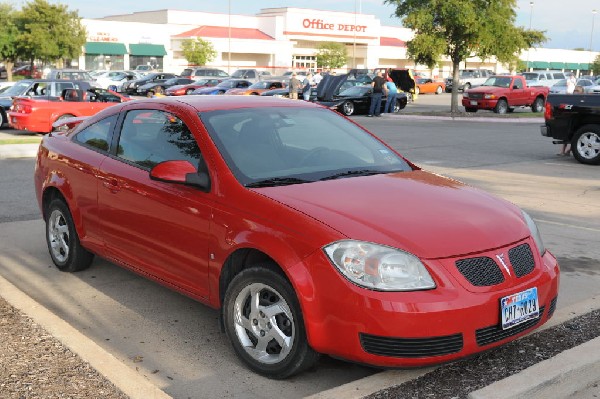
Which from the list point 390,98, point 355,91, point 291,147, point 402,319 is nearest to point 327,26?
point 390,98

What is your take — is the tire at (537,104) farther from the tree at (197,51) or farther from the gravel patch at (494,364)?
the tree at (197,51)

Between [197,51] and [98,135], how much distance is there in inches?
2724

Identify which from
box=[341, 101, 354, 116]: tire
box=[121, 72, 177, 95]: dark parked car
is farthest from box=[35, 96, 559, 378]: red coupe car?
box=[121, 72, 177, 95]: dark parked car

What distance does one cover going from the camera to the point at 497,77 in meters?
31.8

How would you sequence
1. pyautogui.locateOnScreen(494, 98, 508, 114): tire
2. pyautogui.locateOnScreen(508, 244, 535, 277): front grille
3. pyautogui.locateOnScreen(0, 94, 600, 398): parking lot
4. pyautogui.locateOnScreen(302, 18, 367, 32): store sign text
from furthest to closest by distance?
→ 1. pyautogui.locateOnScreen(302, 18, 367, 32): store sign text
2. pyautogui.locateOnScreen(494, 98, 508, 114): tire
3. pyautogui.locateOnScreen(0, 94, 600, 398): parking lot
4. pyautogui.locateOnScreen(508, 244, 535, 277): front grille

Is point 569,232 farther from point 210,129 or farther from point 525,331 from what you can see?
point 210,129

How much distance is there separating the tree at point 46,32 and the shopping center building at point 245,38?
572 inches

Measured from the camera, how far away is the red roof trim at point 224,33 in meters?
79.9

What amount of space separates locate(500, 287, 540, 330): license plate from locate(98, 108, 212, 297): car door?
1.79 meters

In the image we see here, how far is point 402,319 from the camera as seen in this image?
3605 millimetres

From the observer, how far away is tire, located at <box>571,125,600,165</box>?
45.7 ft

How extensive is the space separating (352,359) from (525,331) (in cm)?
103

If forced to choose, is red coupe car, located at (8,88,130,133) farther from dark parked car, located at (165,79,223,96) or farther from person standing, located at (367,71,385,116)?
dark parked car, located at (165,79,223,96)

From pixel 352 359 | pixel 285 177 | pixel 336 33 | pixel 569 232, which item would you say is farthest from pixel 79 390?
pixel 336 33
